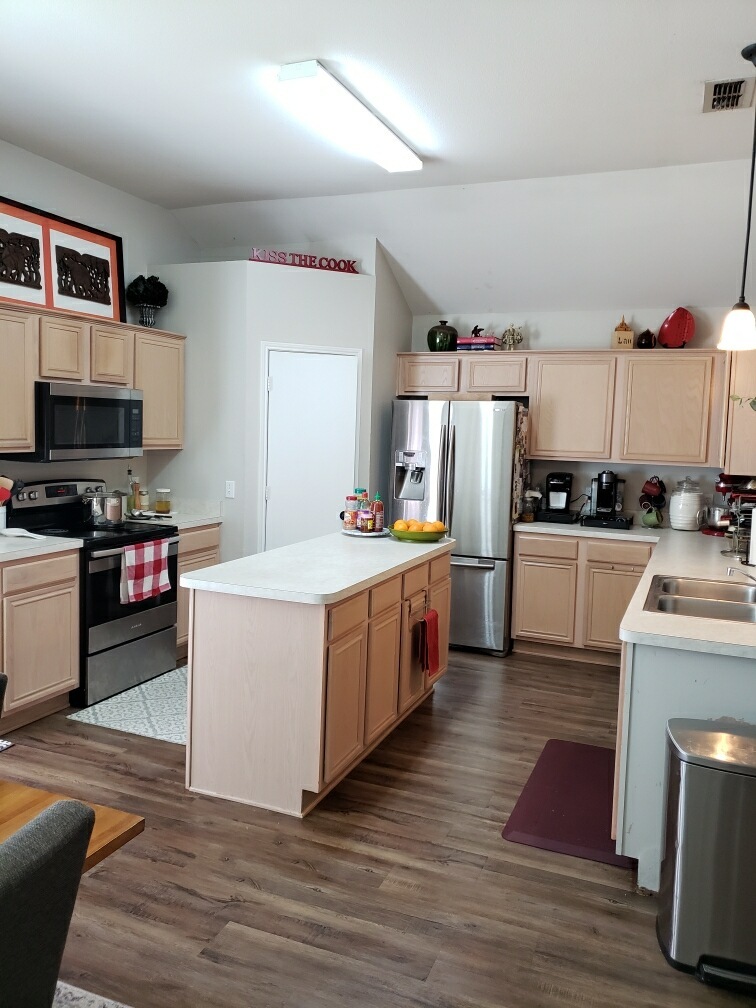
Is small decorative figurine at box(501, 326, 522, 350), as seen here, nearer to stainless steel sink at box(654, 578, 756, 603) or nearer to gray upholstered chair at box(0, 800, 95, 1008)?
stainless steel sink at box(654, 578, 756, 603)

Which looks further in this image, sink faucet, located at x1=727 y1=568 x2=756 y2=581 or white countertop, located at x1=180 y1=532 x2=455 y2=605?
sink faucet, located at x1=727 y1=568 x2=756 y2=581

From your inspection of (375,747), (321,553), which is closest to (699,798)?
(375,747)

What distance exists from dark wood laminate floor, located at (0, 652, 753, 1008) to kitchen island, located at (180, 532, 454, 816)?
0.14 metres

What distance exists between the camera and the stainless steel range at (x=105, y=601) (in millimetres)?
3986

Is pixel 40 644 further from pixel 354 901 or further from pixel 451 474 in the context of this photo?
pixel 451 474

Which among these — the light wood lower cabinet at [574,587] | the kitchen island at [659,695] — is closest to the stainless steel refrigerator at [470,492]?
the light wood lower cabinet at [574,587]

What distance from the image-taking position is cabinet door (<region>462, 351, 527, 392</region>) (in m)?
5.51

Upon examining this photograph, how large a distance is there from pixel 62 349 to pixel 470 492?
2637 millimetres

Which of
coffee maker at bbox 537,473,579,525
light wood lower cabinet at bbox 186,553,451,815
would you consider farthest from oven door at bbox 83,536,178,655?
coffee maker at bbox 537,473,579,525

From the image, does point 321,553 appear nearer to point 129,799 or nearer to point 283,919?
point 129,799

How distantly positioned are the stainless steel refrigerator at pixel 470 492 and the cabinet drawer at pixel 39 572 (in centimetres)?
236

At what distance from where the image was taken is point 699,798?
212 centimetres

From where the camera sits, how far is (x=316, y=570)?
323cm

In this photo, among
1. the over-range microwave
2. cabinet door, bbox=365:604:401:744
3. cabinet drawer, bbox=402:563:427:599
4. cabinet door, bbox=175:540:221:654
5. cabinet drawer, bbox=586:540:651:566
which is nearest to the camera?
cabinet door, bbox=365:604:401:744
